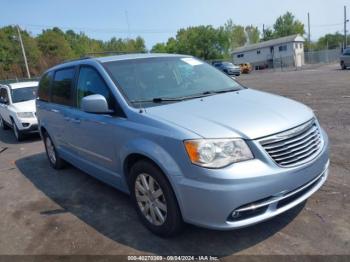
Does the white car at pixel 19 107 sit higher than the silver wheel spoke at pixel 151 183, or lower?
higher

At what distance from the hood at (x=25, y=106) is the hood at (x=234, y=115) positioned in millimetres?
7023

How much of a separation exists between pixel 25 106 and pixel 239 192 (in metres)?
8.37

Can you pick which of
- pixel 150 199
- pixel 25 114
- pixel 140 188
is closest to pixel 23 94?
pixel 25 114

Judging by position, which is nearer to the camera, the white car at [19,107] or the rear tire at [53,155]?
the rear tire at [53,155]

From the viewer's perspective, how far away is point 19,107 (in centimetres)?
977

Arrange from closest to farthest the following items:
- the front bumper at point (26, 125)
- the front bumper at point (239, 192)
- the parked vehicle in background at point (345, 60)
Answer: the front bumper at point (239, 192) < the front bumper at point (26, 125) < the parked vehicle in background at point (345, 60)

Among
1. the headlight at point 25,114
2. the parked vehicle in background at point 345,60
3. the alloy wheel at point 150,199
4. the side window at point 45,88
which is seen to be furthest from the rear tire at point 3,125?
the parked vehicle in background at point 345,60

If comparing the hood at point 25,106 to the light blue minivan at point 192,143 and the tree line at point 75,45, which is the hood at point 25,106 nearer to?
the light blue minivan at point 192,143

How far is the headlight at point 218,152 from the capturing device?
3010 millimetres

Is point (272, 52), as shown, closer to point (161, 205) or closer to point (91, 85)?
point (91, 85)

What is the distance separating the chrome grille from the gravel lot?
77 cm

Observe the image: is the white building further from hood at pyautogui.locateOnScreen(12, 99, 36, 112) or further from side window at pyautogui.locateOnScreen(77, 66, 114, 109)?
side window at pyautogui.locateOnScreen(77, 66, 114, 109)

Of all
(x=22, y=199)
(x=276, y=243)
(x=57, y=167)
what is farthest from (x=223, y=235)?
(x=57, y=167)

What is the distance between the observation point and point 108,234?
3867 mm
